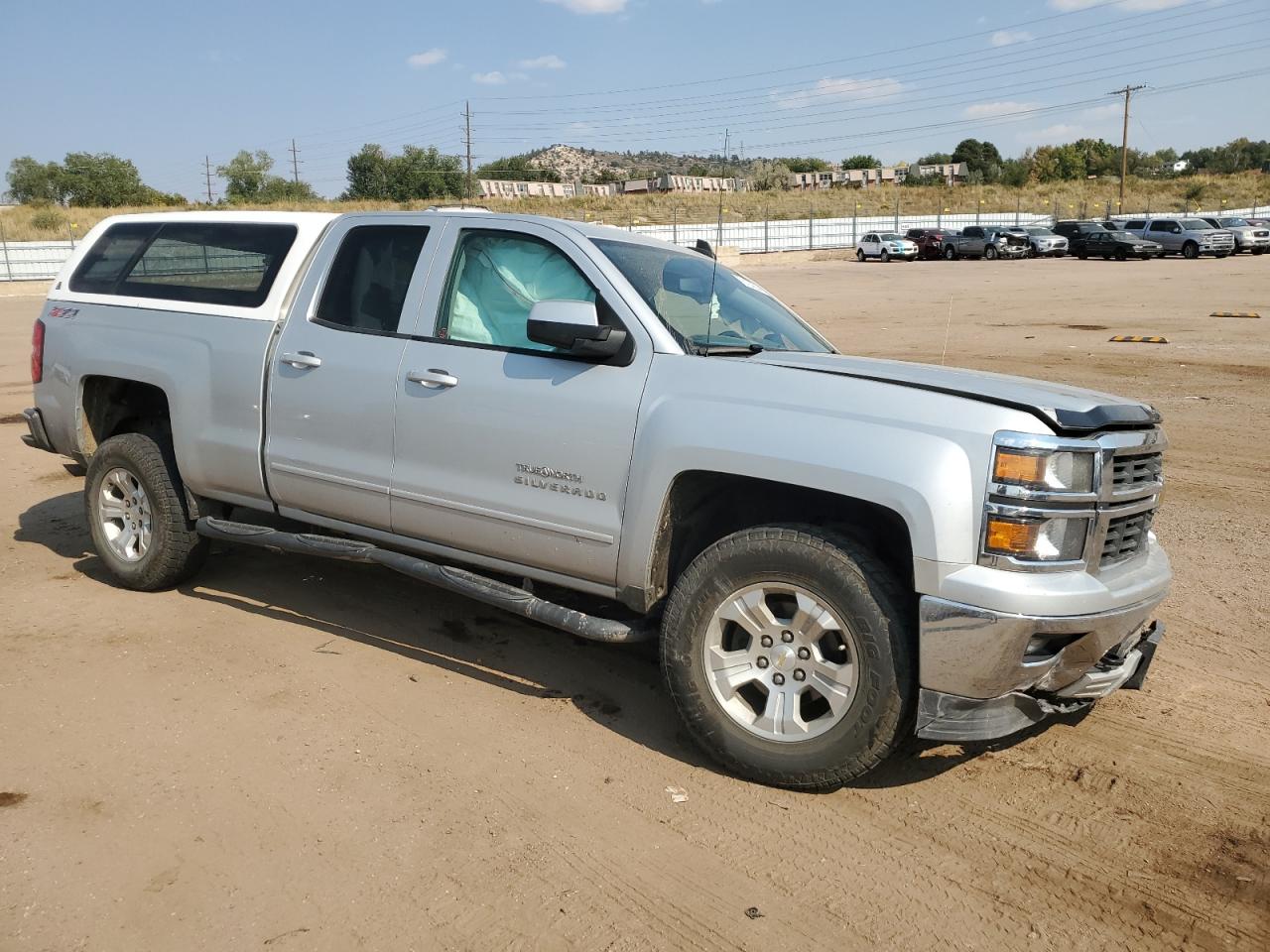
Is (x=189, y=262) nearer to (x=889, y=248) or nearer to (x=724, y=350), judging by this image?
(x=724, y=350)

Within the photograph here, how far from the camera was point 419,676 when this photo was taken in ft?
15.3

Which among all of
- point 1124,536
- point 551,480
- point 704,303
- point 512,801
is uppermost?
point 704,303

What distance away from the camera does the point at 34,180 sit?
89.4 m

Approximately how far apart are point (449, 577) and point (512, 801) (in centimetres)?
118

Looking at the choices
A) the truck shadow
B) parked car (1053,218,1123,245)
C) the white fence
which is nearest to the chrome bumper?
the truck shadow

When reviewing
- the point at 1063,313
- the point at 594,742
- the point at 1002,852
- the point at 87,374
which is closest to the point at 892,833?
the point at 1002,852

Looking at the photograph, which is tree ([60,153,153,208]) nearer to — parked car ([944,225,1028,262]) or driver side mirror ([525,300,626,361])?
parked car ([944,225,1028,262])

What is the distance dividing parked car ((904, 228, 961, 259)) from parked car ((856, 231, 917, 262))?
1.31 feet

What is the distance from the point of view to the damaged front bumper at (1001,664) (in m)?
3.28

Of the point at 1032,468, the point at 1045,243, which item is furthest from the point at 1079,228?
the point at 1032,468

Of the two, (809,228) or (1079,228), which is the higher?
(809,228)

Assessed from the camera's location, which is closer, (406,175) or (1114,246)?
(1114,246)

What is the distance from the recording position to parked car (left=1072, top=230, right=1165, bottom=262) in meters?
41.4

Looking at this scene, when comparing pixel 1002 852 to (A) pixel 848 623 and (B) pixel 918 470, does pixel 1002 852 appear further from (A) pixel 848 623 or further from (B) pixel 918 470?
(B) pixel 918 470
